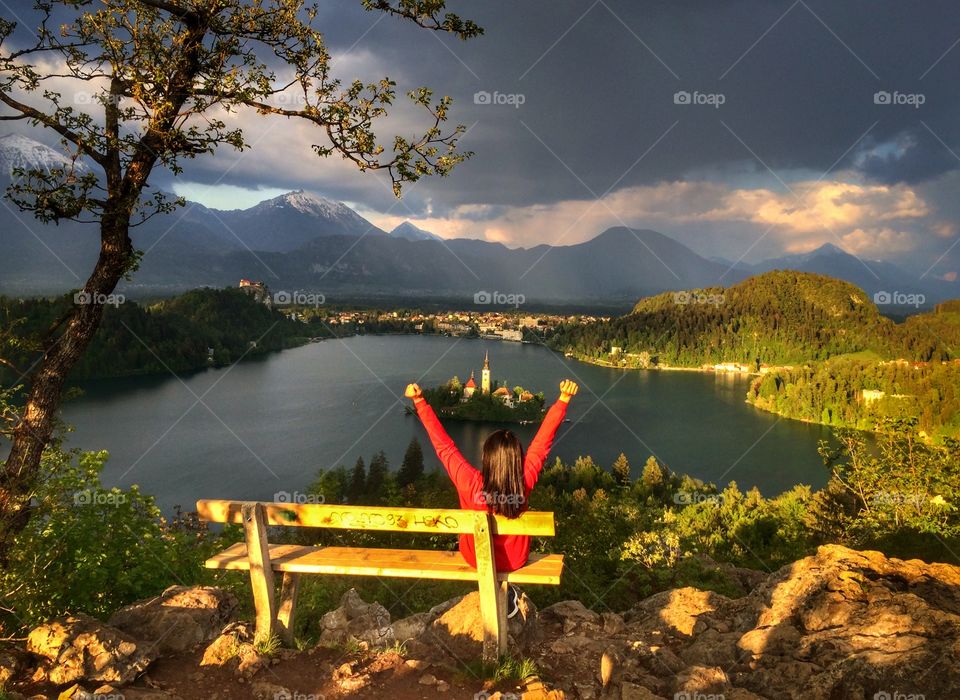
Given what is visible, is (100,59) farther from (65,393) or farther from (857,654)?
(857,654)

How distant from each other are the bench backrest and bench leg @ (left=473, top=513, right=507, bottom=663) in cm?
8

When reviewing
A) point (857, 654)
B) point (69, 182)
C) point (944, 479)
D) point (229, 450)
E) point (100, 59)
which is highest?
point (100, 59)

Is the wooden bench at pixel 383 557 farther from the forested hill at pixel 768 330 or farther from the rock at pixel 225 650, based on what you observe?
the forested hill at pixel 768 330

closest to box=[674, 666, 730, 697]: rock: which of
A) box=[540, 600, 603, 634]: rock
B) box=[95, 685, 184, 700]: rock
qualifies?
box=[540, 600, 603, 634]: rock

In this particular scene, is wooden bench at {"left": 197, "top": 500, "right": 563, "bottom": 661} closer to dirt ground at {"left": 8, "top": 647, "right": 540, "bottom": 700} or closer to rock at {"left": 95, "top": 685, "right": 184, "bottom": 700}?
dirt ground at {"left": 8, "top": 647, "right": 540, "bottom": 700}

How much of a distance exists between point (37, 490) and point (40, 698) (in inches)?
56.9

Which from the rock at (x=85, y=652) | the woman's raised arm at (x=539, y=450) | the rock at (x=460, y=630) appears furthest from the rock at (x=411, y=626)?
the woman's raised arm at (x=539, y=450)

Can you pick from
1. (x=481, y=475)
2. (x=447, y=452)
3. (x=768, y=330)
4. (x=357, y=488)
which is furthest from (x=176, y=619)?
(x=768, y=330)

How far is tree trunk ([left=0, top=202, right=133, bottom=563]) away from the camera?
14.2ft

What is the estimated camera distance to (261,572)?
4293mm

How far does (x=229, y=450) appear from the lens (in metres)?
54.9

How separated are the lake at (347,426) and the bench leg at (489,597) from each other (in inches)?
1537

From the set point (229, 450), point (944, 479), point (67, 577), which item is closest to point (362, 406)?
point (229, 450)

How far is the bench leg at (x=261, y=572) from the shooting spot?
4.20m
